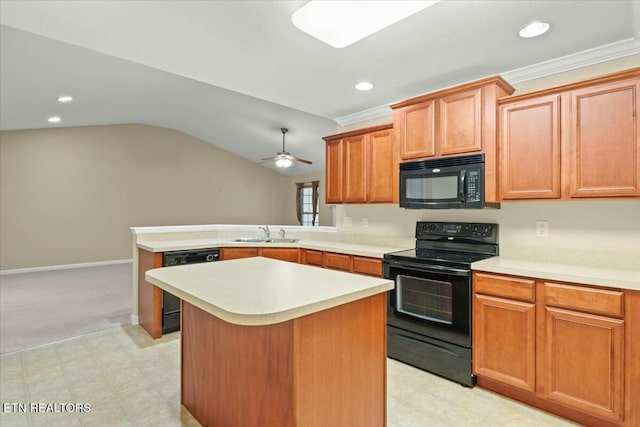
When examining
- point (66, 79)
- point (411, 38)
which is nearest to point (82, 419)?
point (411, 38)

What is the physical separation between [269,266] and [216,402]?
0.79 metres

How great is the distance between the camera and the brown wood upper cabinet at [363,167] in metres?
3.33

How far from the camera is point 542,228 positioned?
2613 millimetres

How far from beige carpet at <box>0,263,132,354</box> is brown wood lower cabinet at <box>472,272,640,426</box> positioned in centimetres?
369

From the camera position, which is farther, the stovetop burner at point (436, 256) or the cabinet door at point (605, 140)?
the stovetop burner at point (436, 256)

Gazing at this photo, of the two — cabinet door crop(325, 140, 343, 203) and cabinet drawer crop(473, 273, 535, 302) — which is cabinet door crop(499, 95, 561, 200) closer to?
cabinet drawer crop(473, 273, 535, 302)

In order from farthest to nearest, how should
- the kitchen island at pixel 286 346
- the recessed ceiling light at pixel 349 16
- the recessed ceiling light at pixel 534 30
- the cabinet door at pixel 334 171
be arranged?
1. the cabinet door at pixel 334 171
2. the recessed ceiling light at pixel 534 30
3. the recessed ceiling light at pixel 349 16
4. the kitchen island at pixel 286 346

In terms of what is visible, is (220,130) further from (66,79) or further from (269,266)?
(269,266)

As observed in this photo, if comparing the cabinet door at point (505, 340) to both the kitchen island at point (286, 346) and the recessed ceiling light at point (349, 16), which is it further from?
the recessed ceiling light at point (349, 16)

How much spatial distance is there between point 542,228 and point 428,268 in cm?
93

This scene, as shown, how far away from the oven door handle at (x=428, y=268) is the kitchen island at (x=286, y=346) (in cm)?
100

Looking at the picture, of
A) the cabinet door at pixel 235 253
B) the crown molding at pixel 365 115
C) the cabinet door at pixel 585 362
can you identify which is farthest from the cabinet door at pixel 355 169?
the cabinet door at pixel 585 362

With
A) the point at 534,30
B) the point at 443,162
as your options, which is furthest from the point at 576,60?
the point at 443,162

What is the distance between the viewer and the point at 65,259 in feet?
23.4
